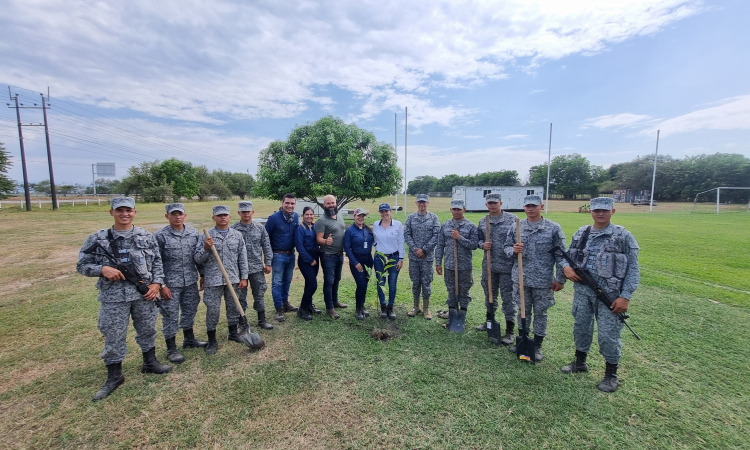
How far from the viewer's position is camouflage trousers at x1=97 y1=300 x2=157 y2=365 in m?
3.23

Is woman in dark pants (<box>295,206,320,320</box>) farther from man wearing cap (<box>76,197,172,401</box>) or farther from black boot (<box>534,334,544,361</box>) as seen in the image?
black boot (<box>534,334,544,361</box>)

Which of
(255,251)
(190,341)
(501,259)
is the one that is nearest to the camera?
(190,341)

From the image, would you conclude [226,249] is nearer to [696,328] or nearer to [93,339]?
[93,339]

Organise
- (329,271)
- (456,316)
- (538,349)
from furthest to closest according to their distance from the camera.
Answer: (329,271) < (456,316) < (538,349)

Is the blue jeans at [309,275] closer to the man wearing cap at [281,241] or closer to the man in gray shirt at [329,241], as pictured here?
the man in gray shirt at [329,241]

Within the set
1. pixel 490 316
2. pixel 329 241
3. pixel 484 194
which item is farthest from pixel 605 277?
pixel 484 194

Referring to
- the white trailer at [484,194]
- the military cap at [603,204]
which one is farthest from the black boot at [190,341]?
the white trailer at [484,194]

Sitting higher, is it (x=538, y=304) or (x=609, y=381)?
(x=538, y=304)

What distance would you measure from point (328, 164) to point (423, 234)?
9.28m

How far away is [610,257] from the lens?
3.28 meters

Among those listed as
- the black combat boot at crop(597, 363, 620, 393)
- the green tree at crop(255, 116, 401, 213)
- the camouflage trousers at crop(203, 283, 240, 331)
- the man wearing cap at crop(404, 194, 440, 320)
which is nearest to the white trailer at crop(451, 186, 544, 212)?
the green tree at crop(255, 116, 401, 213)

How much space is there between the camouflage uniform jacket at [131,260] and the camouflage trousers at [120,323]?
3.8 inches

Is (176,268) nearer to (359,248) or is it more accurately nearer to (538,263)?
(359,248)

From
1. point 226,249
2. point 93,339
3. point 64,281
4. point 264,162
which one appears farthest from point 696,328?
point 264,162
